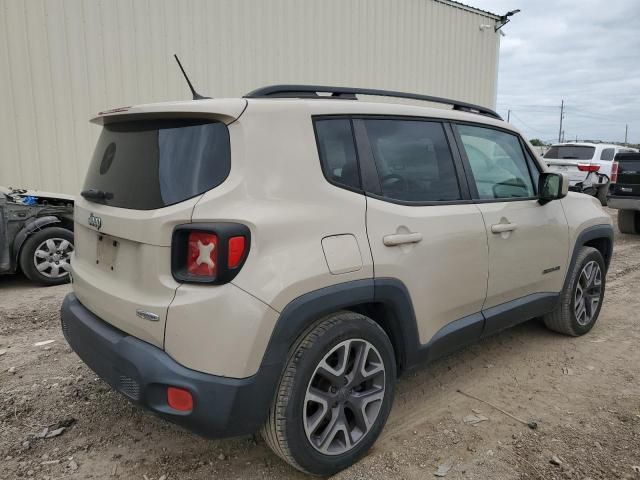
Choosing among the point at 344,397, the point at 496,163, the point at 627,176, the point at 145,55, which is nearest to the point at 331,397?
the point at 344,397

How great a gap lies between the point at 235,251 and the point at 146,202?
0.49 metres

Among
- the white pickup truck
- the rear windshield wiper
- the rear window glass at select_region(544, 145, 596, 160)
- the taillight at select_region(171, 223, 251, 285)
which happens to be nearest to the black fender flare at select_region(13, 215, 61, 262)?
the rear windshield wiper

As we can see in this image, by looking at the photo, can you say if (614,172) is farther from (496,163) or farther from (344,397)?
(344,397)

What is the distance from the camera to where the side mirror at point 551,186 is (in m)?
3.40

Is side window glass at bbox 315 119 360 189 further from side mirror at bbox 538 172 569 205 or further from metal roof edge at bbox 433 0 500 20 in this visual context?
metal roof edge at bbox 433 0 500 20

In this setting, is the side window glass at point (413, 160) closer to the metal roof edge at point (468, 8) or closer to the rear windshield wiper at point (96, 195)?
the rear windshield wiper at point (96, 195)

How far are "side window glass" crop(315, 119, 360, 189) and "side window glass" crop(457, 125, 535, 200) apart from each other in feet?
3.10

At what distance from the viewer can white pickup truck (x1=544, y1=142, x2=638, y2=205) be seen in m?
12.8

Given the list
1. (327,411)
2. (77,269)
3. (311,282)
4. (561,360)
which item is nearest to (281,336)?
(311,282)

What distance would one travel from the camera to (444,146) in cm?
293

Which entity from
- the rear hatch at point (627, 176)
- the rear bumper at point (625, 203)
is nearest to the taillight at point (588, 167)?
the rear hatch at point (627, 176)

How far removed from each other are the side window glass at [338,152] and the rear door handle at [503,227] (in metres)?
1.07

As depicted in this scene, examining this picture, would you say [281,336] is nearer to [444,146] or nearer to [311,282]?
[311,282]

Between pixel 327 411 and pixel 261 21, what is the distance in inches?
310
